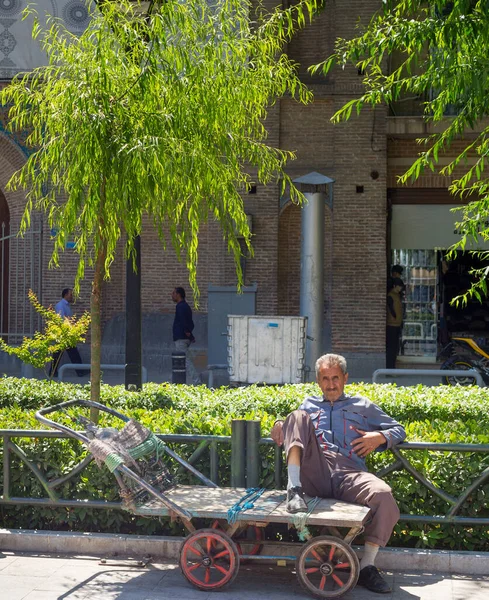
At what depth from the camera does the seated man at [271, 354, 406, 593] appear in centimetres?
586

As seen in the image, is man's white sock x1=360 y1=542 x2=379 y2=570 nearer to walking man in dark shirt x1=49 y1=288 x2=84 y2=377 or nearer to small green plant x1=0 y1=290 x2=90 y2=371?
small green plant x1=0 y1=290 x2=90 y2=371

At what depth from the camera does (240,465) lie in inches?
260

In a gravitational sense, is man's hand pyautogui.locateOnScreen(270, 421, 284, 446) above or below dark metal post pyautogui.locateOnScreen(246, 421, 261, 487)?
above

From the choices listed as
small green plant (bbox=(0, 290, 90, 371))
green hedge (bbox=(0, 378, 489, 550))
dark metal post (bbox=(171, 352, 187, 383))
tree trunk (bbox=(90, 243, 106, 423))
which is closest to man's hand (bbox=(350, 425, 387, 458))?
green hedge (bbox=(0, 378, 489, 550))

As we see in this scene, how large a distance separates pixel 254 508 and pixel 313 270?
9.06m

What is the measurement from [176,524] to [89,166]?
8.43ft

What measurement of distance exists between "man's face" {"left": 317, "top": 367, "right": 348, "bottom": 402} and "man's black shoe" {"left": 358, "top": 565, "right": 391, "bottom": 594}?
1108 millimetres

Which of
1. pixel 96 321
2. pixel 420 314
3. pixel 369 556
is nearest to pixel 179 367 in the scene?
pixel 96 321

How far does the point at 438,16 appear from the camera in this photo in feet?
28.4

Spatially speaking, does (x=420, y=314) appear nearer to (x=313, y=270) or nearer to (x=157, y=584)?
(x=313, y=270)

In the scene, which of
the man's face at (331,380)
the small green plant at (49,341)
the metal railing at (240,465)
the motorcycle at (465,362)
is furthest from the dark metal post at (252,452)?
the motorcycle at (465,362)

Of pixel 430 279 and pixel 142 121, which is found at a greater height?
pixel 142 121

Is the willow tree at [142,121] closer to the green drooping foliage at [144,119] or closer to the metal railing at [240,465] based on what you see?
the green drooping foliage at [144,119]

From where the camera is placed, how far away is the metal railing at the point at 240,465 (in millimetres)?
6273
